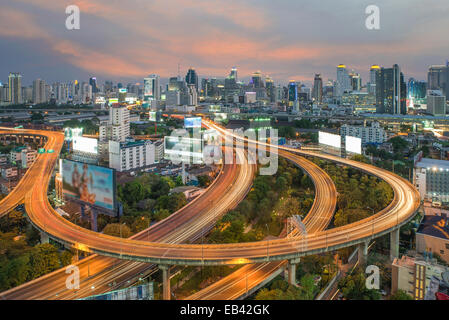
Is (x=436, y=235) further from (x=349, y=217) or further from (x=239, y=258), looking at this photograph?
(x=239, y=258)

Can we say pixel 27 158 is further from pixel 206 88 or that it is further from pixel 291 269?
pixel 206 88

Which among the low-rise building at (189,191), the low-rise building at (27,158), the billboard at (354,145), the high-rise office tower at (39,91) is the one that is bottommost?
the low-rise building at (189,191)

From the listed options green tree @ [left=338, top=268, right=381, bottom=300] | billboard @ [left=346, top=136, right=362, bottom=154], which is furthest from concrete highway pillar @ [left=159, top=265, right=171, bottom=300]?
billboard @ [left=346, top=136, right=362, bottom=154]

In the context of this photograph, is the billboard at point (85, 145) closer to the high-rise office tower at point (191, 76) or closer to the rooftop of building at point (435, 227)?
the rooftop of building at point (435, 227)

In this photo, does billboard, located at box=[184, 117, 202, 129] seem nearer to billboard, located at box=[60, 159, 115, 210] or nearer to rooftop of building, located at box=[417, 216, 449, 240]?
billboard, located at box=[60, 159, 115, 210]

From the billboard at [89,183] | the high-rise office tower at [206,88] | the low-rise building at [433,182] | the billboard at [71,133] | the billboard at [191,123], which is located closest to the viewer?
the billboard at [89,183]

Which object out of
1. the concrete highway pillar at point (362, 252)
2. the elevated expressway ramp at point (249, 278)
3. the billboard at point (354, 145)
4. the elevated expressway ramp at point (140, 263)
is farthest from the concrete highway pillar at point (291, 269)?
the billboard at point (354, 145)

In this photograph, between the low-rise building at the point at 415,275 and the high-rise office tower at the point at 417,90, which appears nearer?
the low-rise building at the point at 415,275
